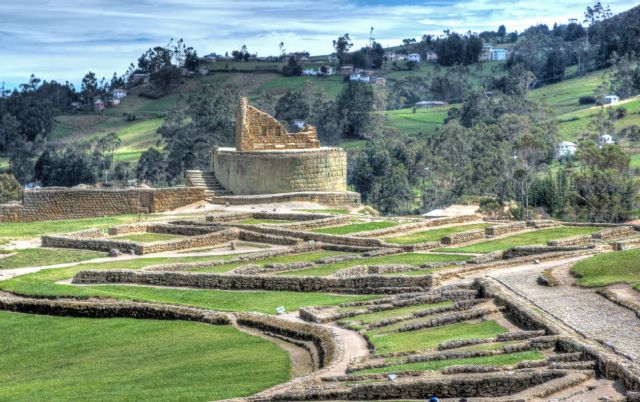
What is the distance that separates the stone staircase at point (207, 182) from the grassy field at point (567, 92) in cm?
5849

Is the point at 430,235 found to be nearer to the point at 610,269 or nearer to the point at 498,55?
the point at 610,269

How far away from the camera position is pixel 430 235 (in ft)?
138

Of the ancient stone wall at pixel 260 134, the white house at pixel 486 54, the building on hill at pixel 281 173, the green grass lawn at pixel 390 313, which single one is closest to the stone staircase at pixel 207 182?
the building on hill at pixel 281 173

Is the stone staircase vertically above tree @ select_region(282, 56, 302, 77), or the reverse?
tree @ select_region(282, 56, 302, 77)

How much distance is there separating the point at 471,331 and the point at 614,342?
3.37 meters

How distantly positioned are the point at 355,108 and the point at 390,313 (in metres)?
78.3

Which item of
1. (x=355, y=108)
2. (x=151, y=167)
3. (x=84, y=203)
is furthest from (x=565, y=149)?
(x=84, y=203)

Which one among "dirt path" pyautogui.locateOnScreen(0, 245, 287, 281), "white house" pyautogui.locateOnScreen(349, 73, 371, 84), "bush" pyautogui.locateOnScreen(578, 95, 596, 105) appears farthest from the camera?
"white house" pyautogui.locateOnScreen(349, 73, 371, 84)

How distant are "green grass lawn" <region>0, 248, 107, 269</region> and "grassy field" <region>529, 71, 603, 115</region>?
76.7 meters

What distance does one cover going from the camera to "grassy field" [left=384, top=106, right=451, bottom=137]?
10956 cm

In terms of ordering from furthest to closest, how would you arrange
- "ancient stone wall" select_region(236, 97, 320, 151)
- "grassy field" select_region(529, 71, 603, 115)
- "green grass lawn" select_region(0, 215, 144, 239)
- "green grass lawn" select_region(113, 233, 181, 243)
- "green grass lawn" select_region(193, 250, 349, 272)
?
1. "grassy field" select_region(529, 71, 603, 115)
2. "ancient stone wall" select_region(236, 97, 320, 151)
3. "green grass lawn" select_region(0, 215, 144, 239)
4. "green grass lawn" select_region(113, 233, 181, 243)
5. "green grass lawn" select_region(193, 250, 349, 272)

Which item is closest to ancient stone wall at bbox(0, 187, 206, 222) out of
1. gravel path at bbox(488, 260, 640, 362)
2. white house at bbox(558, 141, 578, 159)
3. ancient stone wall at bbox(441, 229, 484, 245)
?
ancient stone wall at bbox(441, 229, 484, 245)

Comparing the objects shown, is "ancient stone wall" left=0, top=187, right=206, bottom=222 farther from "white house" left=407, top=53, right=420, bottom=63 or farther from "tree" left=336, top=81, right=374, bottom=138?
"white house" left=407, top=53, right=420, bottom=63

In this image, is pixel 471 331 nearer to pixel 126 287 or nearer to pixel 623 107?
pixel 126 287
